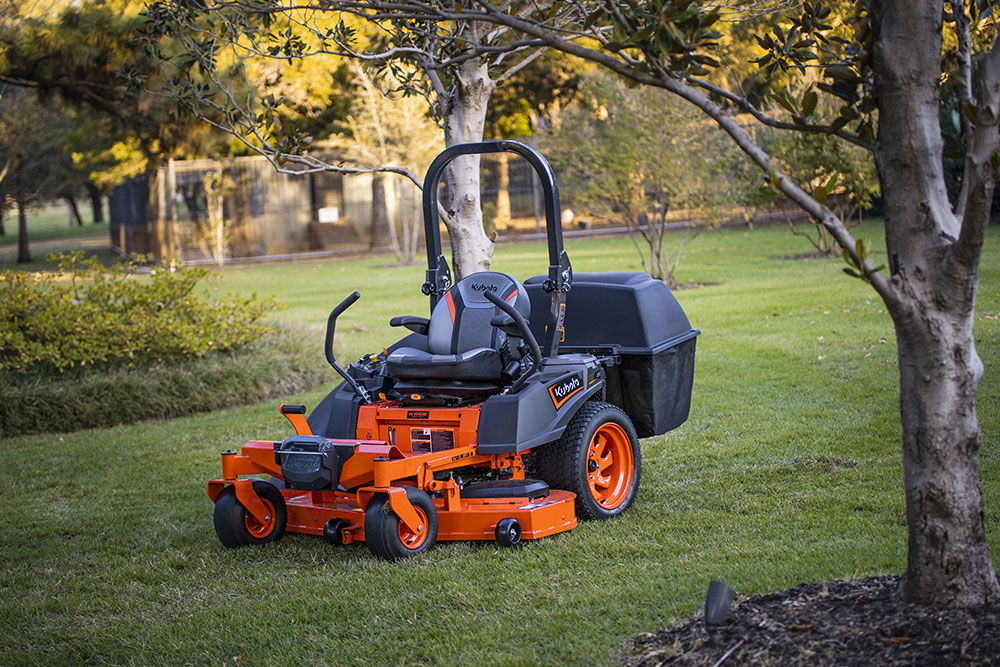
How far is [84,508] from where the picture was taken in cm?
646

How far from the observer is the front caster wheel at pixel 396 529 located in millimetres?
4820

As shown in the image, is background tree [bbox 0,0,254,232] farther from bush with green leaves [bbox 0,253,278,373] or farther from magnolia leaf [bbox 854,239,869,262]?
magnolia leaf [bbox 854,239,869,262]

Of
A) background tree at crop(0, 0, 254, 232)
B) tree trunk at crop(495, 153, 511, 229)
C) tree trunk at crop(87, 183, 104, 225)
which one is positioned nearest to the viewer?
background tree at crop(0, 0, 254, 232)

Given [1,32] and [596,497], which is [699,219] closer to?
[1,32]

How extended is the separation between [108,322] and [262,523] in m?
4.52

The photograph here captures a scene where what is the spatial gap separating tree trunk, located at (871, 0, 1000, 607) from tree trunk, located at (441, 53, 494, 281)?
407 centimetres

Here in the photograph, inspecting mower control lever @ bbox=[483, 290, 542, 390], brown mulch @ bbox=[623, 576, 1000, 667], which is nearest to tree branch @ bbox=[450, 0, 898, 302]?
brown mulch @ bbox=[623, 576, 1000, 667]

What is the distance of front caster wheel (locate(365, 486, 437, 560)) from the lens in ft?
15.8

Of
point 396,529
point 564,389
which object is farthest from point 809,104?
point 396,529

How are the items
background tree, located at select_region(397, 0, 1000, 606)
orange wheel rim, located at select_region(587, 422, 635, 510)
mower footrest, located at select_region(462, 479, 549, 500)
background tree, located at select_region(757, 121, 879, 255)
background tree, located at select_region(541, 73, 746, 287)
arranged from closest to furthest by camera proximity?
background tree, located at select_region(397, 0, 1000, 606), mower footrest, located at select_region(462, 479, 549, 500), orange wheel rim, located at select_region(587, 422, 635, 510), background tree, located at select_region(541, 73, 746, 287), background tree, located at select_region(757, 121, 879, 255)

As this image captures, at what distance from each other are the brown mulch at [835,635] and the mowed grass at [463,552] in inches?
11.2

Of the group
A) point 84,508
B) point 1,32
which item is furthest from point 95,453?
point 1,32

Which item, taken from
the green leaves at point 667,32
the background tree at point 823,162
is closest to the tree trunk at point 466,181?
the green leaves at point 667,32

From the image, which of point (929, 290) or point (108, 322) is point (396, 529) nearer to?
point (929, 290)
